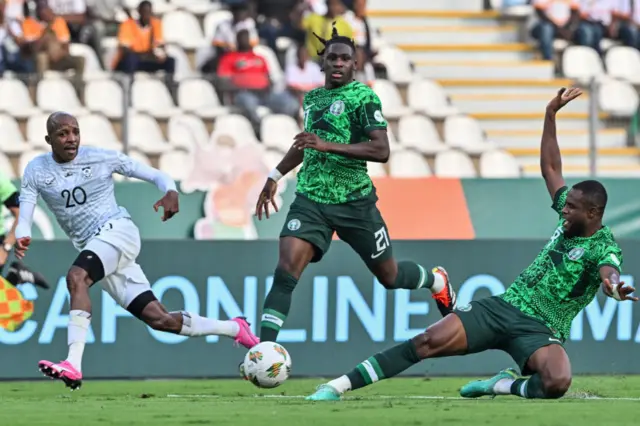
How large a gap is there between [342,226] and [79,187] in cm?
195

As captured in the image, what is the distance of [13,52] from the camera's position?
1833cm

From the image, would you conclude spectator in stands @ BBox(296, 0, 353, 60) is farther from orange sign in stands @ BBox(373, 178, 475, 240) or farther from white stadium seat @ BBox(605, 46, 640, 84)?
white stadium seat @ BBox(605, 46, 640, 84)

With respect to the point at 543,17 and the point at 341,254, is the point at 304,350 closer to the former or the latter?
the point at 341,254

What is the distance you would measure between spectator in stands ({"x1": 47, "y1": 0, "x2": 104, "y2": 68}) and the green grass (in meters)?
7.79

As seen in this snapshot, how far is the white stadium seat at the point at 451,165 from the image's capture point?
708 inches

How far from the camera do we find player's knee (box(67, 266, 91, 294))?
1054cm

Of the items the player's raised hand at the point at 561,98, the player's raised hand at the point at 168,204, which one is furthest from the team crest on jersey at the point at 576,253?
the player's raised hand at the point at 168,204

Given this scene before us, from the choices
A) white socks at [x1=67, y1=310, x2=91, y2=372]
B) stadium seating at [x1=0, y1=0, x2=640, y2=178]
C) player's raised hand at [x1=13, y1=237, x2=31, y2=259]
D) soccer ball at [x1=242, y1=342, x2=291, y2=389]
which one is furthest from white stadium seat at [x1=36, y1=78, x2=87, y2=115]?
soccer ball at [x1=242, y1=342, x2=291, y2=389]

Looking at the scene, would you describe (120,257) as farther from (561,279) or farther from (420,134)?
(420,134)

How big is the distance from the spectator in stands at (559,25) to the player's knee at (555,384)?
41.5 feet

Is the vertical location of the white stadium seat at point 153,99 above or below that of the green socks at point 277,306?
above

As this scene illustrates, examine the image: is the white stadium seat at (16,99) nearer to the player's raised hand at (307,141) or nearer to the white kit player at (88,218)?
the white kit player at (88,218)

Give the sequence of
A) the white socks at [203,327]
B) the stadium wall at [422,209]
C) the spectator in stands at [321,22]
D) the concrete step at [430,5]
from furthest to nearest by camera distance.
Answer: the concrete step at [430,5] < the spectator in stands at [321,22] < the stadium wall at [422,209] < the white socks at [203,327]

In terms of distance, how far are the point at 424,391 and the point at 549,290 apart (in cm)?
248
